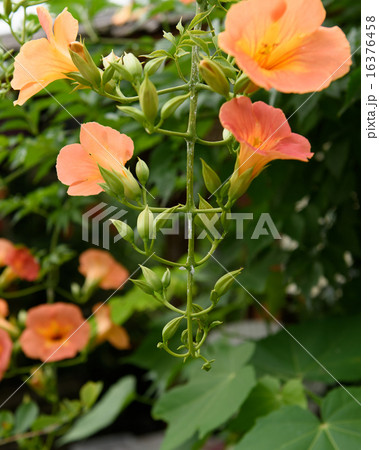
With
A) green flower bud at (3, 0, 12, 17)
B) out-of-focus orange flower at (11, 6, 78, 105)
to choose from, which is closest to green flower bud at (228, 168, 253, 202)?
out-of-focus orange flower at (11, 6, 78, 105)

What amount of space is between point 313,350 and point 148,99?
75 cm

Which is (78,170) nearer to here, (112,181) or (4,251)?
(112,181)

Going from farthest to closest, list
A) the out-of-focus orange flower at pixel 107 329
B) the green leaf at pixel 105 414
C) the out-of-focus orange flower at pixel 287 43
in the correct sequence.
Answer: the green leaf at pixel 105 414, the out-of-focus orange flower at pixel 107 329, the out-of-focus orange flower at pixel 287 43

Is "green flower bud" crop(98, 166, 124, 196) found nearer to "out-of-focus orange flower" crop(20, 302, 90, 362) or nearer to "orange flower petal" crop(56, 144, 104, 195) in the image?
"orange flower petal" crop(56, 144, 104, 195)

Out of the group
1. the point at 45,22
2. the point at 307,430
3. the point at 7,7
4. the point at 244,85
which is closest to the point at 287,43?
the point at 244,85

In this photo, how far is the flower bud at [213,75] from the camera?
0.68 ft

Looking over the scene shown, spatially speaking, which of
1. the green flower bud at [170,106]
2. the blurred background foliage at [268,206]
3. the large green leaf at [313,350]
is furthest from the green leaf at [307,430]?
the green flower bud at [170,106]

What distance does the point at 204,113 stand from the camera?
0.68m

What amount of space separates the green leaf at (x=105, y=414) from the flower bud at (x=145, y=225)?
96 cm

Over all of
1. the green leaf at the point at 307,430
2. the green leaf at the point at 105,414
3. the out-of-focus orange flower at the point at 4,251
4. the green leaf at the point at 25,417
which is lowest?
the green leaf at the point at 105,414

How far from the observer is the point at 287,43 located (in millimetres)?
210

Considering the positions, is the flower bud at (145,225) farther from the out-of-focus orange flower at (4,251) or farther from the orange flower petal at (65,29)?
the out-of-focus orange flower at (4,251)

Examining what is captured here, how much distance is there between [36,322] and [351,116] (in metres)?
0.61
